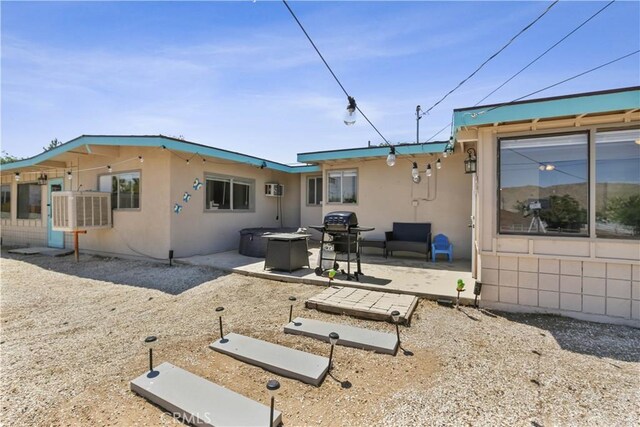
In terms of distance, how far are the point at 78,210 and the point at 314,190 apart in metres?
6.75

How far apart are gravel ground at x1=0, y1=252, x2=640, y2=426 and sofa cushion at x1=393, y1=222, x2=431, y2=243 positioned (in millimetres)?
3605

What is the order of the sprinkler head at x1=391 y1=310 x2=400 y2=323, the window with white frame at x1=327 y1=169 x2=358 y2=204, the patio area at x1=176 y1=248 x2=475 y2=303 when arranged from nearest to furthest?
the sprinkler head at x1=391 y1=310 x2=400 y2=323 < the patio area at x1=176 y1=248 x2=475 y2=303 < the window with white frame at x1=327 y1=169 x2=358 y2=204

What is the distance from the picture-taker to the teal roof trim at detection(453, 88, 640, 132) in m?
3.11

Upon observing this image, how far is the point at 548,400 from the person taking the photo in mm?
2082

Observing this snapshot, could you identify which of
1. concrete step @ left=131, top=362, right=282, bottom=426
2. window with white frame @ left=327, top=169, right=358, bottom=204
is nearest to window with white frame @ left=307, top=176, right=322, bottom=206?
window with white frame @ left=327, top=169, right=358, bottom=204

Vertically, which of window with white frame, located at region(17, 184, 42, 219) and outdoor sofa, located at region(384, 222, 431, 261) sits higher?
window with white frame, located at region(17, 184, 42, 219)

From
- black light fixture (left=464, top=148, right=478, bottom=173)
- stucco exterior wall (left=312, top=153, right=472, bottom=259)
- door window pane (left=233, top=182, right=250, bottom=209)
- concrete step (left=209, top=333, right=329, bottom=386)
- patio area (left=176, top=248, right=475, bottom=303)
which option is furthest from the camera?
door window pane (left=233, top=182, right=250, bottom=209)

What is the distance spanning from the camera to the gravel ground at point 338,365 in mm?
1943

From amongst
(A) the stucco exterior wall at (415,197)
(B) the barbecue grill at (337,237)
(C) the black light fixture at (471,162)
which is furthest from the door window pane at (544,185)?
(A) the stucco exterior wall at (415,197)

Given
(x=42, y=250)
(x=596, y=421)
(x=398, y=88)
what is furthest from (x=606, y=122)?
(x=42, y=250)

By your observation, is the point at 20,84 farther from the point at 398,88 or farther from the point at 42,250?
the point at 398,88

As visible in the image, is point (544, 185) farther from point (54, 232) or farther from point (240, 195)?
point (54, 232)

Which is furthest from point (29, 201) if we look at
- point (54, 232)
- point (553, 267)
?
point (553, 267)

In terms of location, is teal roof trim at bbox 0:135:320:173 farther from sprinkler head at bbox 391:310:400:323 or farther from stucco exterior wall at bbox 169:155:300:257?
sprinkler head at bbox 391:310:400:323
